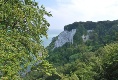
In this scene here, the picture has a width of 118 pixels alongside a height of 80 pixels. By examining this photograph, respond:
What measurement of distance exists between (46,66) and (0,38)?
124 inches

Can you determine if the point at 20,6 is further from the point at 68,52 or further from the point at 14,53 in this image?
the point at 68,52

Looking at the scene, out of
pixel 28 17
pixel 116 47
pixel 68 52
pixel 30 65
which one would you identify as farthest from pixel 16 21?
pixel 68 52

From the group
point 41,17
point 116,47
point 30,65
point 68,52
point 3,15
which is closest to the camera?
point 3,15

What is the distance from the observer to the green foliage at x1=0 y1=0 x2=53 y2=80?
35.9 feet

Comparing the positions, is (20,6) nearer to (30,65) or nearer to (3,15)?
(3,15)

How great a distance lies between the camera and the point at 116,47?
29.1 m

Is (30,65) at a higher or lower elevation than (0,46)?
lower

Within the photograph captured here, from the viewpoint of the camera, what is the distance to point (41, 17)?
13.9m

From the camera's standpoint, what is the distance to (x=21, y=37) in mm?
12766

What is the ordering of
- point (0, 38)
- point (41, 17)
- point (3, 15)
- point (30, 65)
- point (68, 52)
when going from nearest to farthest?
point (0, 38), point (3, 15), point (30, 65), point (41, 17), point (68, 52)

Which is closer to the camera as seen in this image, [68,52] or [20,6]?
[20,6]

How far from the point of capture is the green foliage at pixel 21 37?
1094cm

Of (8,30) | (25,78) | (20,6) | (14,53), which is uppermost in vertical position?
(20,6)

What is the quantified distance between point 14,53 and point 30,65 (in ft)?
5.60
